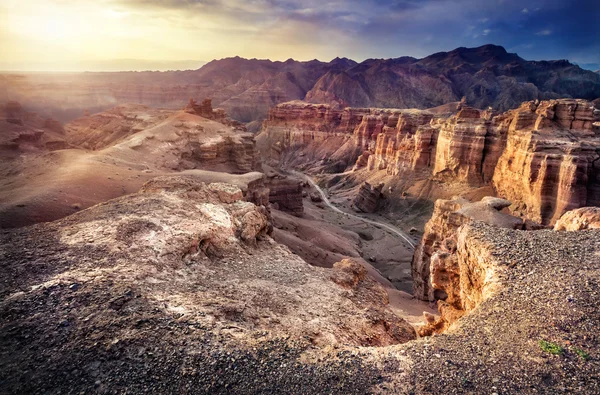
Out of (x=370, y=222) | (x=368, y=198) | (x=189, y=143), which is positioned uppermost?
(x=189, y=143)

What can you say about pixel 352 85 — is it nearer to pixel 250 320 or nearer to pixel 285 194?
pixel 285 194

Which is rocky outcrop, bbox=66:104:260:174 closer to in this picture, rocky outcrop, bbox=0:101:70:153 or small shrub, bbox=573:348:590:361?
rocky outcrop, bbox=0:101:70:153

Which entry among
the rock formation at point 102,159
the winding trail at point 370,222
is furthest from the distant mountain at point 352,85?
the winding trail at point 370,222

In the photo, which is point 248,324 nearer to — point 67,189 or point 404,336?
point 404,336

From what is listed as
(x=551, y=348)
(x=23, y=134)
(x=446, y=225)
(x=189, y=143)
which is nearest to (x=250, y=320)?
(x=551, y=348)

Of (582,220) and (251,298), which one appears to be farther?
(582,220)

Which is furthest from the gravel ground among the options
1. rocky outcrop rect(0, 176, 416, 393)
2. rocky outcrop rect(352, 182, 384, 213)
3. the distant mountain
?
the distant mountain
